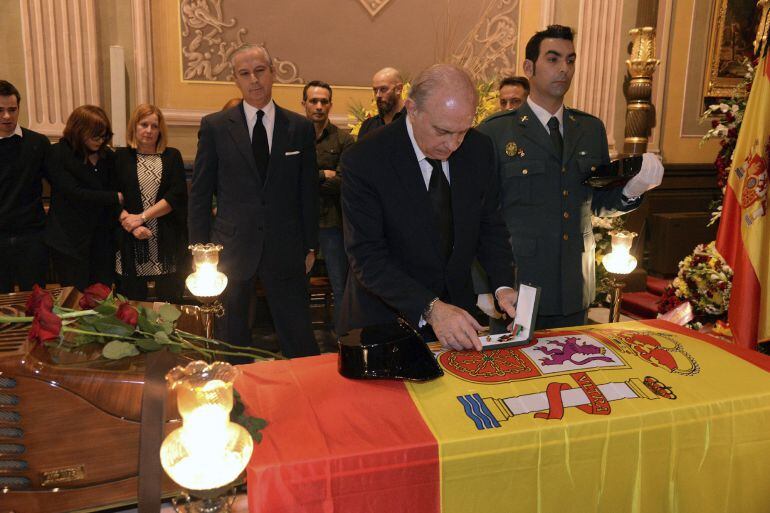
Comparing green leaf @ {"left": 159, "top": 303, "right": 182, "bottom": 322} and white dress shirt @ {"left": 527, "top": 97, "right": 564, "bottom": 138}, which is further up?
white dress shirt @ {"left": 527, "top": 97, "right": 564, "bottom": 138}

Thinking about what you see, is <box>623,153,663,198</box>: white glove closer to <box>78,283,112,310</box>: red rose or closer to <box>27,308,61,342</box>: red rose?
<box>78,283,112,310</box>: red rose

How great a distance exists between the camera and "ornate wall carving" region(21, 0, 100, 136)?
4.59 metres

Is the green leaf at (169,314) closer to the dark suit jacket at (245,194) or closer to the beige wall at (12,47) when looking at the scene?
the dark suit jacket at (245,194)

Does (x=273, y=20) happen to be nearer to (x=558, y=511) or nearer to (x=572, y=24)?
(x=572, y=24)

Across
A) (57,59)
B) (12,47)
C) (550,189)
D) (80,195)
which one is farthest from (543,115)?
(12,47)

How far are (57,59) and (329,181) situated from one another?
88.3 inches

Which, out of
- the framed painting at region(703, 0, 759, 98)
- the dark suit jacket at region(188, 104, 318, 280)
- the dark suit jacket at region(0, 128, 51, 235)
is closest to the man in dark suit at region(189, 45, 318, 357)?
the dark suit jacket at region(188, 104, 318, 280)

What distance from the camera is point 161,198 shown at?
4031 mm

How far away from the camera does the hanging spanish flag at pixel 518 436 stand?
1.39 m

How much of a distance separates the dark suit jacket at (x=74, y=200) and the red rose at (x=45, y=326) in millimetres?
2622

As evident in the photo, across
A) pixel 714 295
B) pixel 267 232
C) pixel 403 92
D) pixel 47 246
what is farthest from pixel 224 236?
pixel 714 295

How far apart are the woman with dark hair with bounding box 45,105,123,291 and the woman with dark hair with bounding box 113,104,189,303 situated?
11 centimetres

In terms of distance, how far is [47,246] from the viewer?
388 centimetres

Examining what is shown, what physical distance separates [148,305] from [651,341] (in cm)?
153
